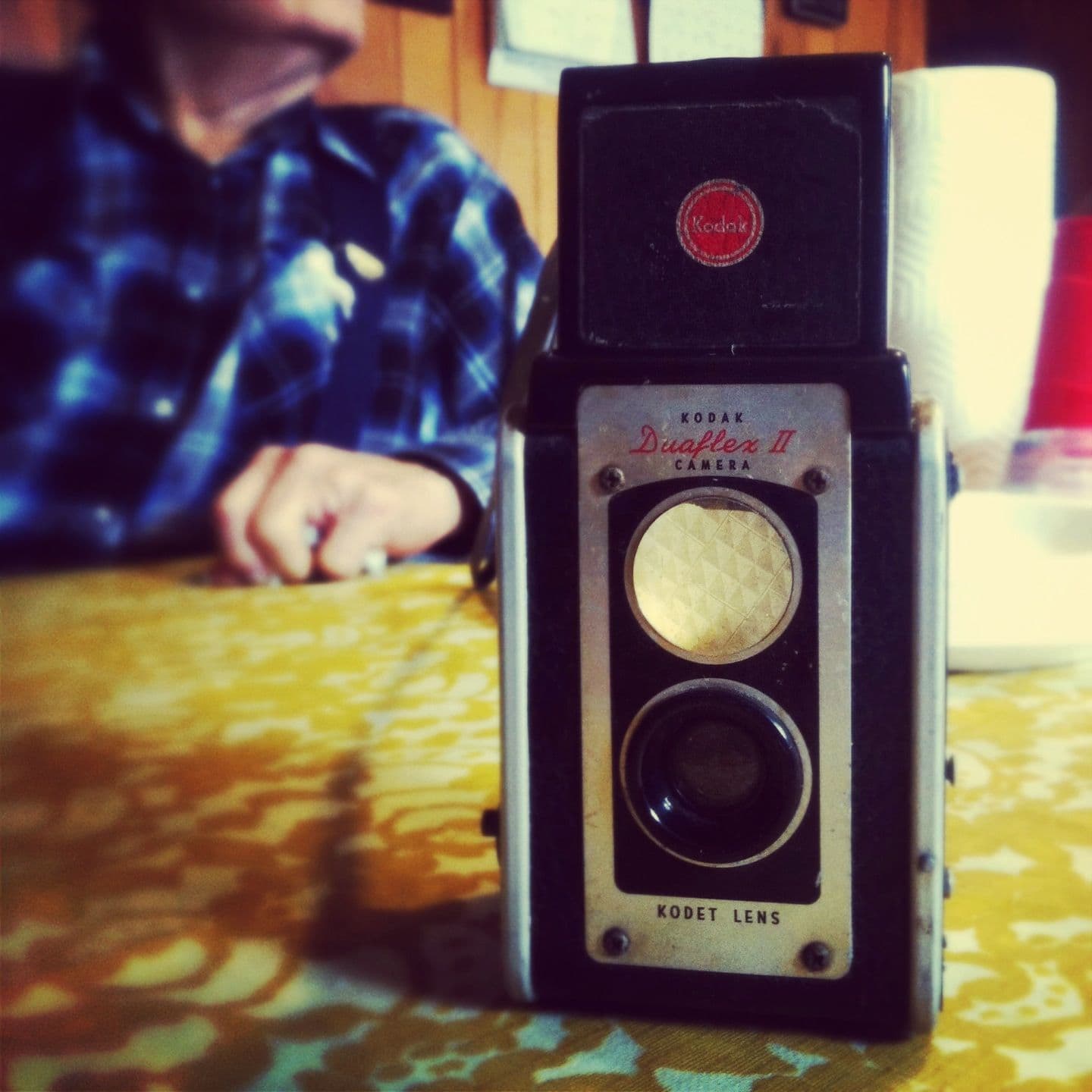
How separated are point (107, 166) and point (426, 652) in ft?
1.84

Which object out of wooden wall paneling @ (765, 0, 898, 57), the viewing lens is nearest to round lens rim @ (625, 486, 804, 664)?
the viewing lens

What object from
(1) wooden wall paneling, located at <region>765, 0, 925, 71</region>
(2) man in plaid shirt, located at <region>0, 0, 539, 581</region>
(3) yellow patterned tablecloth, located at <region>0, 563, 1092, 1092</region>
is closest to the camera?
(3) yellow patterned tablecloth, located at <region>0, 563, 1092, 1092</region>

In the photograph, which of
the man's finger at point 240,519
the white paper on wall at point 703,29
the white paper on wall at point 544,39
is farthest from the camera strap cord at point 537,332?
the man's finger at point 240,519

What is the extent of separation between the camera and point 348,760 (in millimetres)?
439

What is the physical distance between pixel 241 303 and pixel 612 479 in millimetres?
768

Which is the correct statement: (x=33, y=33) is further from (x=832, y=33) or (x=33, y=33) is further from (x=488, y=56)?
(x=832, y=33)

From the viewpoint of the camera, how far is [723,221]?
262 mm

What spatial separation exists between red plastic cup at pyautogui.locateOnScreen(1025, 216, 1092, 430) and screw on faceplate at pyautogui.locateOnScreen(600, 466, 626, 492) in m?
0.73

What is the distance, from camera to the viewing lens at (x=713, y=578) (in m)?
0.27

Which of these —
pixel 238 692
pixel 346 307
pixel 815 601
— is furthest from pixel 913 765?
pixel 346 307

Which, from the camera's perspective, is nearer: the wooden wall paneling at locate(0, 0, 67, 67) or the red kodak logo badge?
the red kodak logo badge

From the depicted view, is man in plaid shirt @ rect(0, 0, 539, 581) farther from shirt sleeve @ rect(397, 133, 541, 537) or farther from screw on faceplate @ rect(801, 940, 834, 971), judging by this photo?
screw on faceplate @ rect(801, 940, 834, 971)

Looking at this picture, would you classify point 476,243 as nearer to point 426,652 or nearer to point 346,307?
point 346,307

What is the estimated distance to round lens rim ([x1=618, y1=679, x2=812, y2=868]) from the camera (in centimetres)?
27
